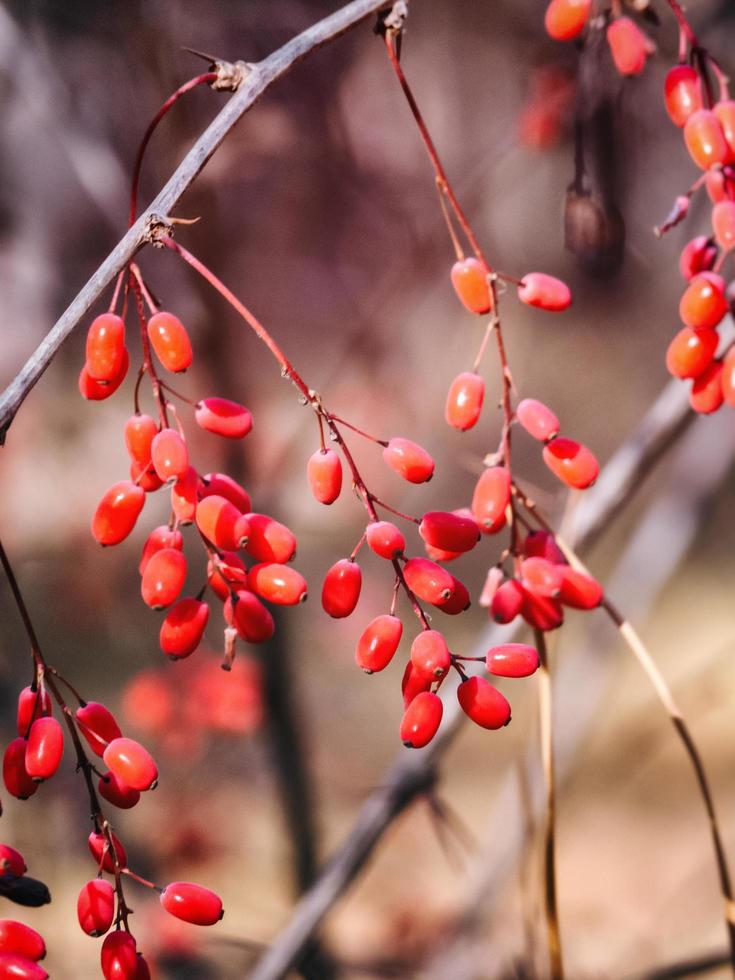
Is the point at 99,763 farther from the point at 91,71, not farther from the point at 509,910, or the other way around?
the point at 91,71

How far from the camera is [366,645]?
15.7 inches

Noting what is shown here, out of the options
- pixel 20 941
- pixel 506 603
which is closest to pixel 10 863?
pixel 20 941

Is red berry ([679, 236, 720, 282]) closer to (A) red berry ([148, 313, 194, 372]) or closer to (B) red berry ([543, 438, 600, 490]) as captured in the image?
(B) red berry ([543, 438, 600, 490])

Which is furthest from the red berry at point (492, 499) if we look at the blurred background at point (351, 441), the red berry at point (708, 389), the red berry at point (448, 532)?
the blurred background at point (351, 441)

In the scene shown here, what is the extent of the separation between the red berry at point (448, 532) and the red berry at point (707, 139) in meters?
0.23

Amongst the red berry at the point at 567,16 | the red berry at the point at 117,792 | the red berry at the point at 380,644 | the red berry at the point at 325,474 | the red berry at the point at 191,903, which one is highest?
the red berry at the point at 567,16

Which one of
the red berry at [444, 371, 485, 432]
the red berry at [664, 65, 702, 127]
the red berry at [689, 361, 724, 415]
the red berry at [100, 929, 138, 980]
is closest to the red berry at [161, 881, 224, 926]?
the red berry at [100, 929, 138, 980]

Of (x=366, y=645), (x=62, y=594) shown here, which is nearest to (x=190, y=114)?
(x=62, y=594)

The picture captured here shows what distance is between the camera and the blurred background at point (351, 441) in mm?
921

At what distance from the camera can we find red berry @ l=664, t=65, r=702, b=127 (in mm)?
485

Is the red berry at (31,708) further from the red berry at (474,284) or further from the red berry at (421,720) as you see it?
the red berry at (474,284)

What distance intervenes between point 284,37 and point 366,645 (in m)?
0.72

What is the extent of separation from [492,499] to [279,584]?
109 mm

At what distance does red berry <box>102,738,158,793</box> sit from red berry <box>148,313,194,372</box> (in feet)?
0.51
